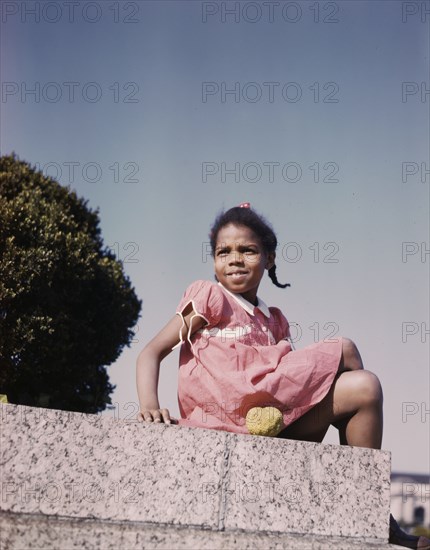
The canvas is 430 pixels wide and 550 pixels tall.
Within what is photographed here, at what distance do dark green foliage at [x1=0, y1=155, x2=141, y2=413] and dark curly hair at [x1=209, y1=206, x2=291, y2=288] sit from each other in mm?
2092

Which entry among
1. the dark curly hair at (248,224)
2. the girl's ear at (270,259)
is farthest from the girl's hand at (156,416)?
the girl's ear at (270,259)

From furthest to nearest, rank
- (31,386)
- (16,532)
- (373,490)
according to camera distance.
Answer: (31,386)
(373,490)
(16,532)

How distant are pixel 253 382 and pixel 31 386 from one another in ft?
10.9

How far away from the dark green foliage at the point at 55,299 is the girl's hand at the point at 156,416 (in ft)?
8.76

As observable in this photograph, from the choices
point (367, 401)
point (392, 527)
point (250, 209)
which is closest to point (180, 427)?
point (367, 401)

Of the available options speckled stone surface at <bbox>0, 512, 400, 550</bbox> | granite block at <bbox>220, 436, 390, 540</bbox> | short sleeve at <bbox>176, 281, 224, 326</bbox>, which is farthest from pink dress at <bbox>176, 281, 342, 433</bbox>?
speckled stone surface at <bbox>0, 512, 400, 550</bbox>

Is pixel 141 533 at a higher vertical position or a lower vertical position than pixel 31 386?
lower

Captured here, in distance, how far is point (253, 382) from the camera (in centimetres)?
345

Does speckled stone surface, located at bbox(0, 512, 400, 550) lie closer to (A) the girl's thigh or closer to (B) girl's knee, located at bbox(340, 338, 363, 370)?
(A) the girl's thigh

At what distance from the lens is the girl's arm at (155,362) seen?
3262 millimetres

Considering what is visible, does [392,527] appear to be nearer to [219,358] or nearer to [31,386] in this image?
[219,358]

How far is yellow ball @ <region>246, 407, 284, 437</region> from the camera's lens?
131 inches

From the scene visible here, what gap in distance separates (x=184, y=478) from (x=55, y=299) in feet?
11.1

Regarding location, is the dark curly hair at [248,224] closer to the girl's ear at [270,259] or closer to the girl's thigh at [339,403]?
the girl's ear at [270,259]
